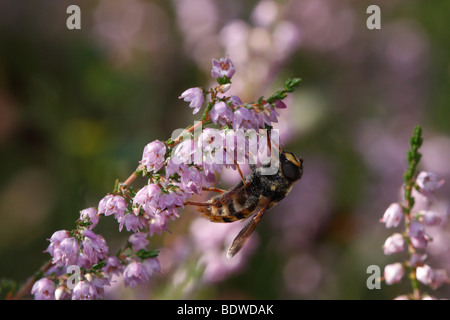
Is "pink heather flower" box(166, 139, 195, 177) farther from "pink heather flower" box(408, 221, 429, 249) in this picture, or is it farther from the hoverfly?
"pink heather flower" box(408, 221, 429, 249)

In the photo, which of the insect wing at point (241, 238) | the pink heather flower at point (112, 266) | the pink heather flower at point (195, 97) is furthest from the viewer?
the insect wing at point (241, 238)

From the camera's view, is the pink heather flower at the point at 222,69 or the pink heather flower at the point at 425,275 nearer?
the pink heather flower at the point at 222,69

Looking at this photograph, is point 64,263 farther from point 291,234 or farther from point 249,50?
point 291,234

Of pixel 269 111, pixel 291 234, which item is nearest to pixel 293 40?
pixel 291 234

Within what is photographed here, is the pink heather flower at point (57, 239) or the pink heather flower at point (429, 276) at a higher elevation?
the pink heather flower at point (57, 239)

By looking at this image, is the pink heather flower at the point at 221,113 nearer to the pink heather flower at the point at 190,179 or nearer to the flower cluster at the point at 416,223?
the pink heather flower at the point at 190,179

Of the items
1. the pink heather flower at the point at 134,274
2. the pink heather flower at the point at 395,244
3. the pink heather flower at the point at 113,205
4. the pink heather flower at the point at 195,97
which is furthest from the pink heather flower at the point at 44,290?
the pink heather flower at the point at 395,244

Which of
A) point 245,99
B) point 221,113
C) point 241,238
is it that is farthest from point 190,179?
point 245,99
